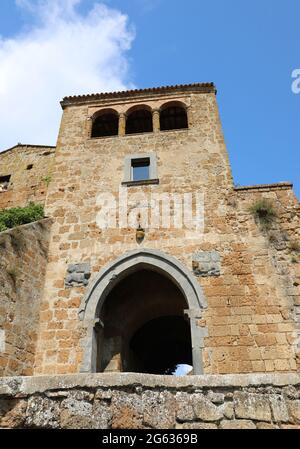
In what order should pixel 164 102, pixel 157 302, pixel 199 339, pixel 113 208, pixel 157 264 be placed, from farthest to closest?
pixel 164 102
pixel 157 302
pixel 113 208
pixel 157 264
pixel 199 339

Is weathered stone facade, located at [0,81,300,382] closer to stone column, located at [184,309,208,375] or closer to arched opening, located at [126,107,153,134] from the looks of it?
stone column, located at [184,309,208,375]

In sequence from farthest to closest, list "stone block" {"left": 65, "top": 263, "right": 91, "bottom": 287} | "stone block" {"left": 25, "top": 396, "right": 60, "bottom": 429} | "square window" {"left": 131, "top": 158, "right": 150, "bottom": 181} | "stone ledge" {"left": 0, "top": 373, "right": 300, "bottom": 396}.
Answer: "square window" {"left": 131, "top": 158, "right": 150, "bottom": 181}, "stone block" {"left": 65, "top": 263, "right": 91, "bottom": 287}, "stone ledge" {"left": 0, "top": 373, "right": 300, "bottom": 396}, "stone block" {"left": 25, "top": 396, "right": 60, "bottom": 429}

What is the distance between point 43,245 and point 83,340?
2537 millimetres

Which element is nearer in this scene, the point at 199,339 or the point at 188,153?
the point at 199,339

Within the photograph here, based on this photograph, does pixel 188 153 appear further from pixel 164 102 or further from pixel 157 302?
pixel 157 302

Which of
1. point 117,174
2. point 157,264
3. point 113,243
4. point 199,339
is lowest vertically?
point 199,339

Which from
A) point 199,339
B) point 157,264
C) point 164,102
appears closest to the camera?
point 199,339

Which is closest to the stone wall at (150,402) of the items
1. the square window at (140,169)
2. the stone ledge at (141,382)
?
the stone ledge at (141,382)

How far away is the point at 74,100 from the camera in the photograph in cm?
1219

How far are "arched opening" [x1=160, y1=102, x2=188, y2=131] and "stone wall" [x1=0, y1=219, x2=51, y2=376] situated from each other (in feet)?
19.5

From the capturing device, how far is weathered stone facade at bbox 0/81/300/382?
719cm

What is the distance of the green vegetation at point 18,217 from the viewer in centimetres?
1069

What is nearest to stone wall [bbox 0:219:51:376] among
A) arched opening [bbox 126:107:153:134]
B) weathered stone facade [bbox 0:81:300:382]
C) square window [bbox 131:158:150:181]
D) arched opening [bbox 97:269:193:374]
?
weathered stone facade [bbox 0:81:300:382]

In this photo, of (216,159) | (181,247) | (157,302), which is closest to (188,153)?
(216,159)
